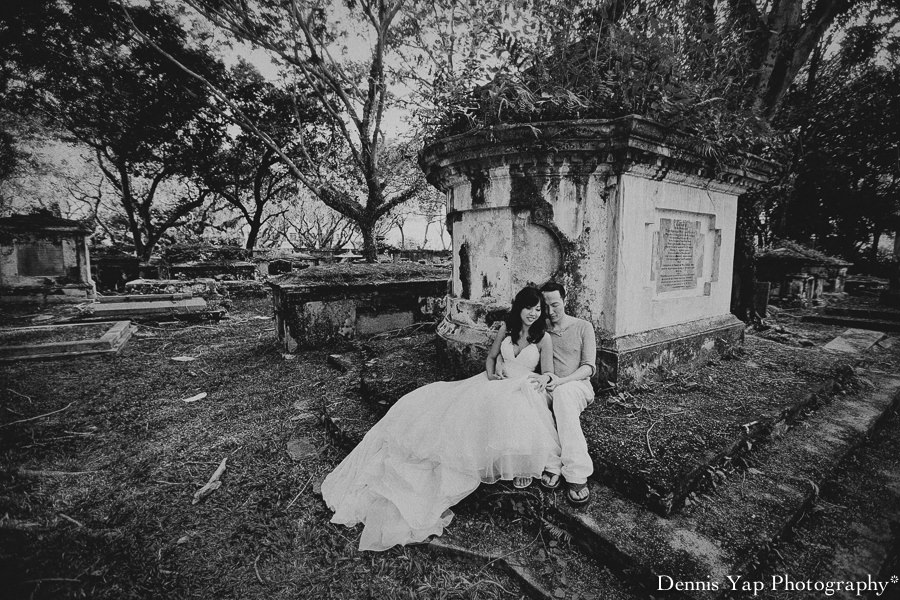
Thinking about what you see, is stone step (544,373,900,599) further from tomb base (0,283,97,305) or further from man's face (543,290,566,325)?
tomb base (0,283,97,305)

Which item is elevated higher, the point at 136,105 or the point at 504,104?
the point at 136,105

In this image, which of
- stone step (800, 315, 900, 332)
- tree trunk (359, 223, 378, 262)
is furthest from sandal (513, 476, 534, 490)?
tree trunk (359, 223, 378, 262)

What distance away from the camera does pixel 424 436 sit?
7.72 ft

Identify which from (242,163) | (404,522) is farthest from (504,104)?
(242,163)

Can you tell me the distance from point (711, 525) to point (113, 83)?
1718 centimetres

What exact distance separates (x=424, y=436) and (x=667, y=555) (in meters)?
1.33

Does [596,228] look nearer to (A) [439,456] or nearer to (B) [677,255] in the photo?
(B) [677,255]

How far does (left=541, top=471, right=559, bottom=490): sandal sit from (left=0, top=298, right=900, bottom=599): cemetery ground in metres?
0.06

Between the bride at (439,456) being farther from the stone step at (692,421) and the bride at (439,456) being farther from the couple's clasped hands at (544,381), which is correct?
the stone step at (692,421)

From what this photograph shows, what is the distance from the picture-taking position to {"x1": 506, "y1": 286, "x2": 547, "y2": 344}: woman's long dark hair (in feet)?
8.61

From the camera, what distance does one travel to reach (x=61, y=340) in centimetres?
606

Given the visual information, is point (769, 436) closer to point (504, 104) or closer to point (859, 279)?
point (504, 104)

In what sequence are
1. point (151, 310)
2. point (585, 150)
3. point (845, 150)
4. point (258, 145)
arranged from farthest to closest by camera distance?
point (258, 145) < point (845, 150) < point (151, 310) < point (585, 150)

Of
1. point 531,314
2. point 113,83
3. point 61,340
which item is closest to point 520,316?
point 531,314
